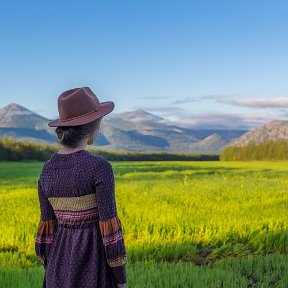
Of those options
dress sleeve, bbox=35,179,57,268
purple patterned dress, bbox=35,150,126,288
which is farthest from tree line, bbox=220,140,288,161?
purple patterned dress, bbox=35,150,126,288

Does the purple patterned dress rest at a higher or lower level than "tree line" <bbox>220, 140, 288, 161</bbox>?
higher

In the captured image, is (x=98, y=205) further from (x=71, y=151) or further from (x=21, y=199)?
(x=21, y=199)

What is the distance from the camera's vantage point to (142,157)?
64812mm

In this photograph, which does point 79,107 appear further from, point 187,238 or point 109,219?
point 187,238

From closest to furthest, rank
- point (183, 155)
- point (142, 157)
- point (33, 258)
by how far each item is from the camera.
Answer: point (33, 258) → point (142, 157) → point (183, 155)

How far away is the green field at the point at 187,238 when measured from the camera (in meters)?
6.28

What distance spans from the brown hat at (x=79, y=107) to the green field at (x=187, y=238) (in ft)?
8.95

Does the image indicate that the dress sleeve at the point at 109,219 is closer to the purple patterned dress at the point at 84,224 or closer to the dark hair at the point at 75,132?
the purple patterned dress at the point at 84,224

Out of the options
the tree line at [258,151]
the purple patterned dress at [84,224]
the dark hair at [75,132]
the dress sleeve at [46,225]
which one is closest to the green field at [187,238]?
the dress sleeve at [46,225]

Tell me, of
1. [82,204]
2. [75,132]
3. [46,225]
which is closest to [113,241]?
[82,204]

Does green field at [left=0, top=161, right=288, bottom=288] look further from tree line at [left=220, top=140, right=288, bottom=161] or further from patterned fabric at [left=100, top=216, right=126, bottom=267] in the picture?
Result: tree line at [left=220, top=140, right=288, bottom=161]

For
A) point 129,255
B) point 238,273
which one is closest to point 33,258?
point 129,255

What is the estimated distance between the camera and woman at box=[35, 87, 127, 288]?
3.40 meters

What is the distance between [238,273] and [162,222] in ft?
11.2
